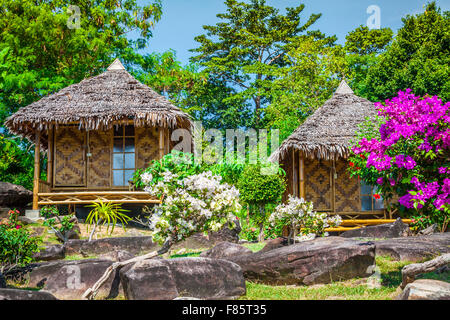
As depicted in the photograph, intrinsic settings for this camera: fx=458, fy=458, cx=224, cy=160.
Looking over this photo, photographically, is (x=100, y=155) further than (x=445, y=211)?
Yes

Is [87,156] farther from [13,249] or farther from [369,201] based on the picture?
[369,201]

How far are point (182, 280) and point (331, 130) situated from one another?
946 cm

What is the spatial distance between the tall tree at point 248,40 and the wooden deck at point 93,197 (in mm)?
13702

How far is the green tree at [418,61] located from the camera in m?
18.1

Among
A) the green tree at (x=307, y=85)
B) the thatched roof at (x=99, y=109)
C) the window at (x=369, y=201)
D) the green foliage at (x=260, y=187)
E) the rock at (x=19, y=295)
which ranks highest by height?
the green tree at (x=307, y=85)

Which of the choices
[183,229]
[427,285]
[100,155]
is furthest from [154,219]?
[100,155]

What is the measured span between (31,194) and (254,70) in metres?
14.4

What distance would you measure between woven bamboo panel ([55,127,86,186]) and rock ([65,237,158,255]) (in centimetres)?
468

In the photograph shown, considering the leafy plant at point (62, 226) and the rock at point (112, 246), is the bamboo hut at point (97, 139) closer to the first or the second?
the leafy plant at point (62, 226)

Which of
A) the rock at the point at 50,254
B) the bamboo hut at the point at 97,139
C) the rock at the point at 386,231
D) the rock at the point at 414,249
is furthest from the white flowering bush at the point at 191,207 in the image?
the bamboo hut at the point at 97,139

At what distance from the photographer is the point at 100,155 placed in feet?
47.1

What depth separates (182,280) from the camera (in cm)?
579

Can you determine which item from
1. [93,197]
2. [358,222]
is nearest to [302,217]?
[358,222]
